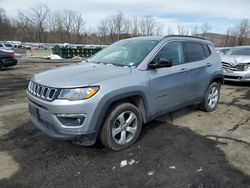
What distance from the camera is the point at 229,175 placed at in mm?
3031

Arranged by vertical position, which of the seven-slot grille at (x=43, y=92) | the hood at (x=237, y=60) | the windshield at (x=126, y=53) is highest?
the windshield at (x=126, y=53)

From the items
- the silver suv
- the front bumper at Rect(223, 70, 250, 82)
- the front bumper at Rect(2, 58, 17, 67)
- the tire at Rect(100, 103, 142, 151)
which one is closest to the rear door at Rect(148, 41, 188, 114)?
the silver suv

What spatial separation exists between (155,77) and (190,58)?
134 centimetres

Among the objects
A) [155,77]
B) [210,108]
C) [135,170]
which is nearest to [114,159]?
[135,170]

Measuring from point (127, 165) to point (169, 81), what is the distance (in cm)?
167

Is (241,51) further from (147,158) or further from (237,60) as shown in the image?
(147,158)

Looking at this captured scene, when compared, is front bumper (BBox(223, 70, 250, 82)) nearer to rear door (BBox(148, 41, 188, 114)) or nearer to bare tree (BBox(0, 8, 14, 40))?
rear door (BBox(148, 41, 188, 114))

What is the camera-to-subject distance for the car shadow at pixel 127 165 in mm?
2912

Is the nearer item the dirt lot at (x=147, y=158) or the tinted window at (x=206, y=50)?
the dirt lot at (x=147, y=158)

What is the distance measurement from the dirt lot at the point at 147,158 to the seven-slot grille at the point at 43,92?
0.94 m

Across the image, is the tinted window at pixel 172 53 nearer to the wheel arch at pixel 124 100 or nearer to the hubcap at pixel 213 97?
the wheel arch at pixel 124 100

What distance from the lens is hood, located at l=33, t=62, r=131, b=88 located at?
3147mm

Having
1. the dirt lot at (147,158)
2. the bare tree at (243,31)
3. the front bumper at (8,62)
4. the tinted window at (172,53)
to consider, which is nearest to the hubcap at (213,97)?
the dirt lot at (147,158)

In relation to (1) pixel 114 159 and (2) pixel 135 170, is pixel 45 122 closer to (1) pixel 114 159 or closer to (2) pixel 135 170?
(1) pixel 114 159
